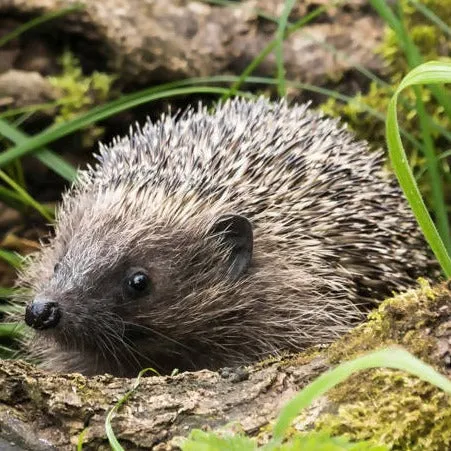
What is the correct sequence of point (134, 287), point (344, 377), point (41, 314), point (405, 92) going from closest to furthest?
point (344, 377) → point (41, 314) → point (134, 287) → point (405, 92)

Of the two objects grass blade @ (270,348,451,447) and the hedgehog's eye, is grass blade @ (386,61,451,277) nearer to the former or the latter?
grass blade @ (270,348,451,447)

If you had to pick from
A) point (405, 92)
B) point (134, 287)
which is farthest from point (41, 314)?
point (405, 92)

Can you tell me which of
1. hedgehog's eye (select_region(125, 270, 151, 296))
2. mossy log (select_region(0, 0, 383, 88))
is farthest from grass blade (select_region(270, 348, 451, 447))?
mossy log (select_region(0, 0, 383, 88))

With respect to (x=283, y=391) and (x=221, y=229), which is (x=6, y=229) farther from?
(x=283, y=391)

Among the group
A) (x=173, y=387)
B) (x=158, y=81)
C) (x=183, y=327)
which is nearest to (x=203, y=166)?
(x=183, y=327)

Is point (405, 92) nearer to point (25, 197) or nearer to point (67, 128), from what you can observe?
point (67, 128)

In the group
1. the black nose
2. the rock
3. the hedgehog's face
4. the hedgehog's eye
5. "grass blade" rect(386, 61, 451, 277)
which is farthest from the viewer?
the rock

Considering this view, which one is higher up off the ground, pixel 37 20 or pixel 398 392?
pixel 37 20
